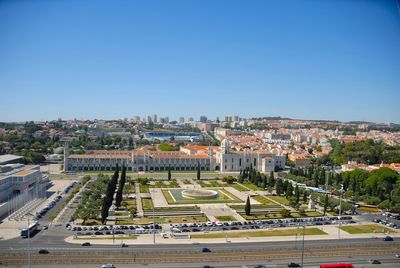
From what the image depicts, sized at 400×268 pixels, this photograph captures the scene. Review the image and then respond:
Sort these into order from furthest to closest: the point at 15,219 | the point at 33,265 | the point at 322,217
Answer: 1. the point at 322,217
2. the point at 15,219
3. the point at 33,265

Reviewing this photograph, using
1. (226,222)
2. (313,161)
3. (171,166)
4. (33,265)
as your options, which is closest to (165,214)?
(226,222)

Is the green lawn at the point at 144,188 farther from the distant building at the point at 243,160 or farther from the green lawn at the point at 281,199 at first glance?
the distant building at the point at 243,160

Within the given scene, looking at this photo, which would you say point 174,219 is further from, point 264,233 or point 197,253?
point 197,253

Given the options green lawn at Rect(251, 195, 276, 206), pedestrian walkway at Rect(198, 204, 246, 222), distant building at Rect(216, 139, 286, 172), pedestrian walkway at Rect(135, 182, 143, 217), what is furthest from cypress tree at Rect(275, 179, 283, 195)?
distant building at Rect(216, 139, 286, 172)

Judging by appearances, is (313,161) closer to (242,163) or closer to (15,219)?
(242,163)

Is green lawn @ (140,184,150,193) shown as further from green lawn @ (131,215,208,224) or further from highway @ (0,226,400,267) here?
highway @ (0,226,400,267)

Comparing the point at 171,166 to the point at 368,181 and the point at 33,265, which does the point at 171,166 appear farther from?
the point at 33,265

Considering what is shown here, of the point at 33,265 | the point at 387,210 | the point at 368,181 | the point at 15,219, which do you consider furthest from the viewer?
the point at 368,181

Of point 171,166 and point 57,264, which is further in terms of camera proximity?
point 171,166

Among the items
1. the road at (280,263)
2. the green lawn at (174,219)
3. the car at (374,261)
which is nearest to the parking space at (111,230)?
the green lawn at (174,219)
